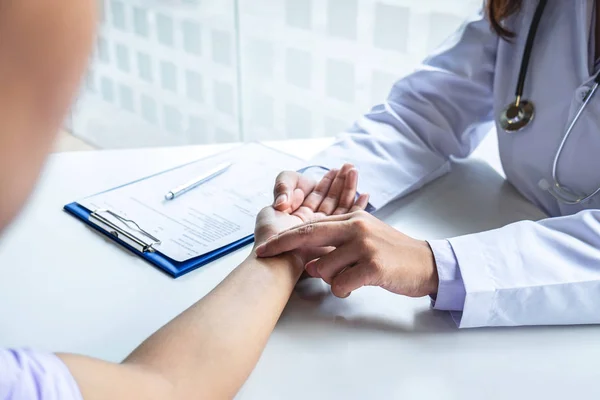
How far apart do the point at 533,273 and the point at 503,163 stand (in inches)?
14.1

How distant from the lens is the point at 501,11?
3.74 ft

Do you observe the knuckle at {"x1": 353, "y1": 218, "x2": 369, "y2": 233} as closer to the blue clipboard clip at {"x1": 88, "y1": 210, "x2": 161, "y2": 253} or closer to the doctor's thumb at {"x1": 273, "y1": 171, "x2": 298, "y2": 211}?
the doctor's thumb at {"x1": 273, "y1": 171, "x2": 298, "y2": 211}

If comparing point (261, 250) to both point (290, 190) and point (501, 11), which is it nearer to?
point (290, 190)

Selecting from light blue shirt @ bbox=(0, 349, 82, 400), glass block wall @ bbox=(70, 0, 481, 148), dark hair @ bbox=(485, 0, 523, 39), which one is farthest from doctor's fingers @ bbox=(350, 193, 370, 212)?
glass block wall @ bbox=(70, 0, 481, 148)

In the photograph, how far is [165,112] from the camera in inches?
122

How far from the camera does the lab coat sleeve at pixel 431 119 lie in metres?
1.20

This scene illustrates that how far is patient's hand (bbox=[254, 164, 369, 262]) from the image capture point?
0.99 meters

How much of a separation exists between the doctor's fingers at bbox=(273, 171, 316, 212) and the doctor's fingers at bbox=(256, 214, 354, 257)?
126 mm

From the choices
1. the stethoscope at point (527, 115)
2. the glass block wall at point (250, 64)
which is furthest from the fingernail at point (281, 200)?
the glass block wall at point (250, 64)

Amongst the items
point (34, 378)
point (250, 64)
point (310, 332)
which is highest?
point (34, 378)

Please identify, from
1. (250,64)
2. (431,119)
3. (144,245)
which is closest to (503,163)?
(431,119)

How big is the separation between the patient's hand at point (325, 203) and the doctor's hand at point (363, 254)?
0.29ft

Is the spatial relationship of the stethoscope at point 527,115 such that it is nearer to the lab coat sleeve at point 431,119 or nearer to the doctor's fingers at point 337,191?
the lab coat sleeve at point 431,119

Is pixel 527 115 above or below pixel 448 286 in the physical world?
above
